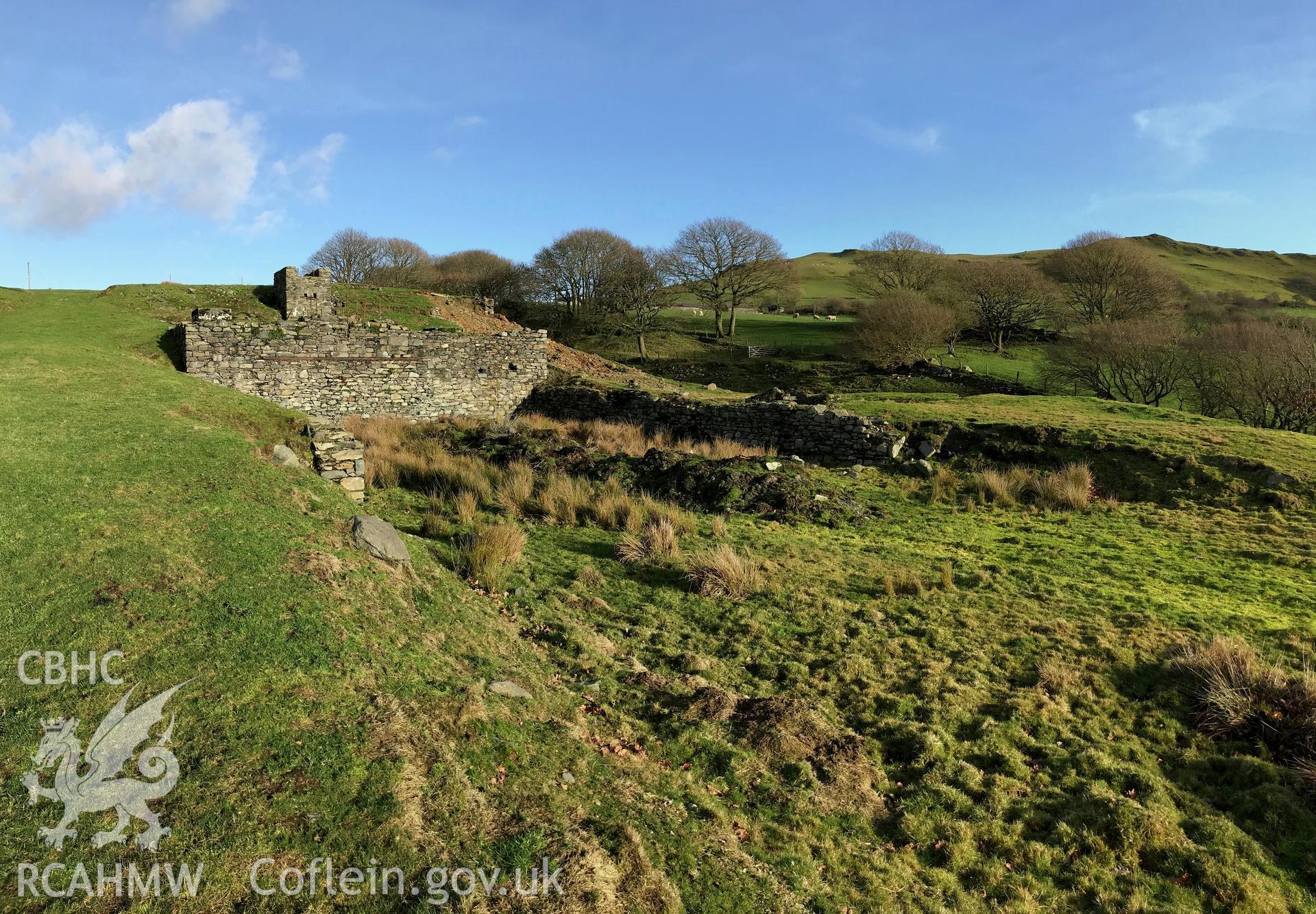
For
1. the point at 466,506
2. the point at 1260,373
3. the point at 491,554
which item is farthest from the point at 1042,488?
the point at 1260,373

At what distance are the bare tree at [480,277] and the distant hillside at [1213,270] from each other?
41.7 m

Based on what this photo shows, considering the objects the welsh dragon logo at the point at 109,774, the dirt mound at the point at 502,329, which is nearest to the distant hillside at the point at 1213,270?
the dirt mound at the point at 502,329

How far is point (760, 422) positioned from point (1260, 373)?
2262 centimetres

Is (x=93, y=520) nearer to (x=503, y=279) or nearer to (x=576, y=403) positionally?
(x=576, y=403)

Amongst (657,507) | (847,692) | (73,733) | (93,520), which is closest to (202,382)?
(93,520)

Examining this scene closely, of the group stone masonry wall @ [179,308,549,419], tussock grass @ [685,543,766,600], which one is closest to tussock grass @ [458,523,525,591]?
tussock grass @ [685,543,766,600]

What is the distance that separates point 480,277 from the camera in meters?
56.7

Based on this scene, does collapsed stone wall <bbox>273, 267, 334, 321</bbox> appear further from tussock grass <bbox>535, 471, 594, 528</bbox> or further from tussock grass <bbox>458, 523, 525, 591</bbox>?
tussock grass <bbox>458, 523, 525, 591</bbox>

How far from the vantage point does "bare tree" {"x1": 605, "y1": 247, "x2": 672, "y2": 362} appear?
5362 centimetres

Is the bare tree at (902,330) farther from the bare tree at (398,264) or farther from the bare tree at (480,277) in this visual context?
the bare tree at (398,264)

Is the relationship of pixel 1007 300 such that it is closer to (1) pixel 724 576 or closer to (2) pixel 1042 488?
(2) pixel 1042 488

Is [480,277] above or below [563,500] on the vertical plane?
above

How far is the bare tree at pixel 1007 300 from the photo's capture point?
50.4m

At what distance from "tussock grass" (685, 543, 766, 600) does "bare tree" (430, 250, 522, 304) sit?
1845 inches
